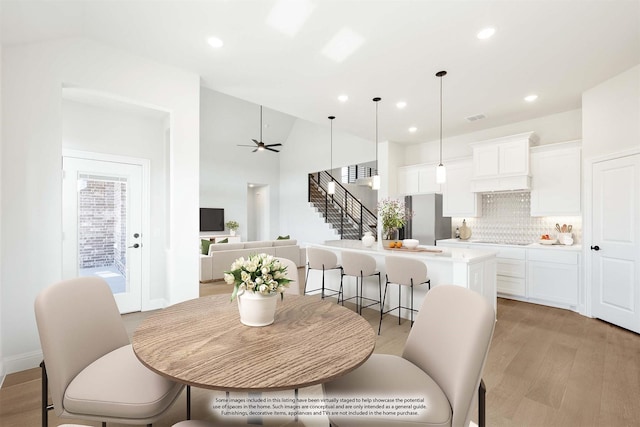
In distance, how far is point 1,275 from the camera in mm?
2395

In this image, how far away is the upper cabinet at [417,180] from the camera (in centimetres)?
602

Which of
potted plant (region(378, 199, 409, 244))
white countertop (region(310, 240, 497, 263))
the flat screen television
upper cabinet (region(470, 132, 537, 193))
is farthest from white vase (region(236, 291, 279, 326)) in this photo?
the flat screen television

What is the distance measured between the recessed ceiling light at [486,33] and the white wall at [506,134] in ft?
9.98

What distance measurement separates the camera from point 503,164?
15.9 feet

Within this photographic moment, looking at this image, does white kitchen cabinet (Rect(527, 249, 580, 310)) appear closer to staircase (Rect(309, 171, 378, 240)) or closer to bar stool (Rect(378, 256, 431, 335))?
bar stool (Rect(378, 256, 431, 335))

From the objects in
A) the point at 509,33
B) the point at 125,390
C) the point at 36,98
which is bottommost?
the point at 125,390

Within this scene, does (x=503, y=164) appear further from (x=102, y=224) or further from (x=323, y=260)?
(x=102, y=224)

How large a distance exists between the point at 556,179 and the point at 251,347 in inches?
202

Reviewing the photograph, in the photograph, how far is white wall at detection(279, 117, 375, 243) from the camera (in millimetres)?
8367

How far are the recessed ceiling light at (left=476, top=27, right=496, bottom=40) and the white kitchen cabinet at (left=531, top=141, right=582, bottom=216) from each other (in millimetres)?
2704

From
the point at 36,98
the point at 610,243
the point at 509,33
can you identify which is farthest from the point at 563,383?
the point at 36,98

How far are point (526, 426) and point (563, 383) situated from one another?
0.79 metres

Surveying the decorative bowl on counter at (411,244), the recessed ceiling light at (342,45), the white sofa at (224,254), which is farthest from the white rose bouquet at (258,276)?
the white sofa at (224,254)

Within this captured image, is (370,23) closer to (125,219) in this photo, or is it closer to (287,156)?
(125,219)
